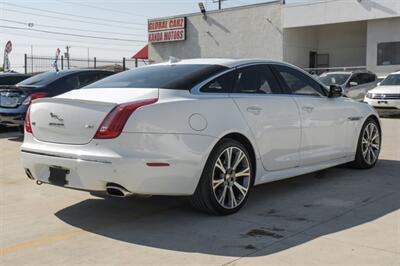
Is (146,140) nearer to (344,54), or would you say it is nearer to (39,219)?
(39,219)

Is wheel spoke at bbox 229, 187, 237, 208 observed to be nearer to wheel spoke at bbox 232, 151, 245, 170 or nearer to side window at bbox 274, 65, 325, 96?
wheel spoke at bbox 232, 151, 245, 170

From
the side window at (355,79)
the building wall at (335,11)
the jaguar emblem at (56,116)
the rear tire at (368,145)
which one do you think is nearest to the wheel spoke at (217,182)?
the jaguar emblem at (56,116)

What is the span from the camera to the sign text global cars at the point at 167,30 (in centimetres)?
3603

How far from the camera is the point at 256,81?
19.3ft

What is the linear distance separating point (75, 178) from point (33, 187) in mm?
2198

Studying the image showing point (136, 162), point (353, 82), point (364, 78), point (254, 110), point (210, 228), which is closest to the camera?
point (136, 162)

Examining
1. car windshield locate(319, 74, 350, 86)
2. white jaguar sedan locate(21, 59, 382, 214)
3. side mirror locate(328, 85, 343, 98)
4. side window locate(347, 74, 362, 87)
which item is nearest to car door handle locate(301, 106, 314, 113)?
white jaguar sedan locate(21, 59, 382, 214)

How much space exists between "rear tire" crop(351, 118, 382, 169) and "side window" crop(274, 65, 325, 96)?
3.66ft

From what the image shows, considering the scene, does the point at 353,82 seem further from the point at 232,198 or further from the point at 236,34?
the point at 232,198

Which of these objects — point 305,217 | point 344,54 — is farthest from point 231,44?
point 305,217

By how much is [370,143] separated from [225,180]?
3.19 meters

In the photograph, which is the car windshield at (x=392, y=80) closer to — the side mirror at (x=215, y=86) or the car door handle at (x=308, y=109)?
the car door handle at (x=308, y=109)

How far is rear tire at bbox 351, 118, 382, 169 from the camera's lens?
290 inches

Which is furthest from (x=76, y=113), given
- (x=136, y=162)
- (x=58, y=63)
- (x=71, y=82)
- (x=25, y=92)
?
(x=58, y=63)
